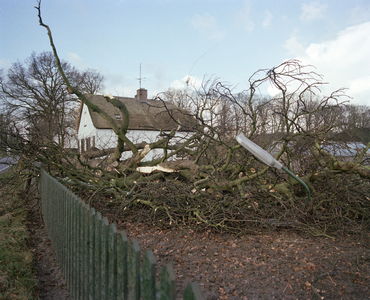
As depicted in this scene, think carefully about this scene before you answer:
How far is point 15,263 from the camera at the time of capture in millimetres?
3451

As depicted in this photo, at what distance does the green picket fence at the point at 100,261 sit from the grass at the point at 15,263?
15.4 inches

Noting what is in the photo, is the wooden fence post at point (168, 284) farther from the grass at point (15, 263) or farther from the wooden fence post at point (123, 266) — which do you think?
the grass at point (15, 263)

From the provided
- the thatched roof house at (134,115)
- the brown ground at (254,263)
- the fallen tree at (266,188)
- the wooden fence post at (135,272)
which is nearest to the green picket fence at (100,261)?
the wooden fence post at (135,272)

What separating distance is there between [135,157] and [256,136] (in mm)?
3263

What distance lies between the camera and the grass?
9.36ft

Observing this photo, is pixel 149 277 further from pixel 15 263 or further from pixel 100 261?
pixel 15 263

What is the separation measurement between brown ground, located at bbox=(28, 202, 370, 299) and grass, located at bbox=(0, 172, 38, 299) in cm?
20

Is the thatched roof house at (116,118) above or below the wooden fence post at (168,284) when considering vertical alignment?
above

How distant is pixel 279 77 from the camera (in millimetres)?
5277

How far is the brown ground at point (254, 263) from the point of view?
295 cm

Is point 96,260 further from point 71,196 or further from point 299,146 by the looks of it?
point 299,146

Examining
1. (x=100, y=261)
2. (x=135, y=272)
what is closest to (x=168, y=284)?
(x=135, y=272)

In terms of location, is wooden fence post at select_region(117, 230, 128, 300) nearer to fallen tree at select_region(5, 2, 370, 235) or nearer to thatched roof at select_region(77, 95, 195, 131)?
fallen tree at select_region(5, 2, 370, 235)

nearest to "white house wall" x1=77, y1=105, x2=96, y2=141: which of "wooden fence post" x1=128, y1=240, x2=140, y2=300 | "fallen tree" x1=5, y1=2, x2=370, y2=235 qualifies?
"fallen tree" x1=5, y1=2, x2=370, y2=235
